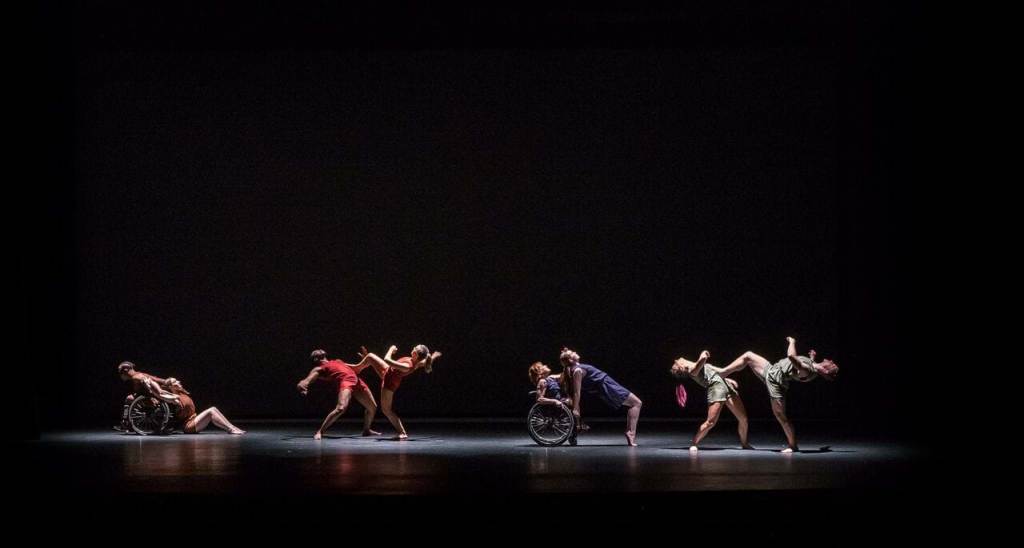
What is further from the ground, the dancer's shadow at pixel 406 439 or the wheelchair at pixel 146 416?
the wheelchair at pixel 146 416

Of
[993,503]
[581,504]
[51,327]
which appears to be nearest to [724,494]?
[581,504]

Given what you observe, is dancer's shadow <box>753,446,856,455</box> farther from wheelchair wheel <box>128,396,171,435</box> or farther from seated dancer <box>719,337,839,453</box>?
wheelchair wheel <box>128,396,171,435</box>

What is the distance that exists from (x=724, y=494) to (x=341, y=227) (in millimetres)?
7452

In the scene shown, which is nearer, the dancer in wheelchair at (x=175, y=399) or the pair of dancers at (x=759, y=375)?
the pair of dancers at (x=759, y=375)

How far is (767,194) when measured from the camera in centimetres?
1295

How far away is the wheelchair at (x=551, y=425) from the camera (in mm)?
9820

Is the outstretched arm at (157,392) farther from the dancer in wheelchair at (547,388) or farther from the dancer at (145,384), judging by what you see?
the dancer in wheelchair at (547,388)

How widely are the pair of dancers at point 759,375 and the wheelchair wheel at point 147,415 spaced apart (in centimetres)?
528

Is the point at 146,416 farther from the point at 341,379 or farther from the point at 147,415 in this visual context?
the point at 341,379

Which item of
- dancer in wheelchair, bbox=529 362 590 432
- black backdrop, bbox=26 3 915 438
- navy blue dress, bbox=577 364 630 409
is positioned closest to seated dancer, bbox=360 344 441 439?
dancer in wheelchair, bbox=529 362 590 432

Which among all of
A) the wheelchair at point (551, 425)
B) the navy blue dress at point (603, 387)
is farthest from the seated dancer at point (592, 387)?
the wheelchair at point (551, 425)

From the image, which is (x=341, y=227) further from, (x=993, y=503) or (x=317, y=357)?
(x=993, y=503)

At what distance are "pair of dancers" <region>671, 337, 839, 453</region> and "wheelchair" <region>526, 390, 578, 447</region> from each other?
1.11m

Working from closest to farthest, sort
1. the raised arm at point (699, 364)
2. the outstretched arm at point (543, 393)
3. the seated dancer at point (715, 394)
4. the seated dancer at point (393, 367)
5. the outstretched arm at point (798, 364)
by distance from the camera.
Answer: the outstretched arm at point (798, 364)
the raised arm at point (699, 364)
the seated dancer at point (715, 394)
the outstretched arm at point (543, 393)
the seated dancer at point (393, 367)
